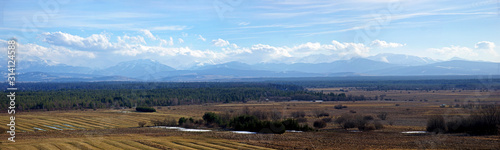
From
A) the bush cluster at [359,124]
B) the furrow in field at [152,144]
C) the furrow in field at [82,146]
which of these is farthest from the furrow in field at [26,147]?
the bush cluster at [359,124]

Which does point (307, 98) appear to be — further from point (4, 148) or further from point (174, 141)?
point (4, 148)

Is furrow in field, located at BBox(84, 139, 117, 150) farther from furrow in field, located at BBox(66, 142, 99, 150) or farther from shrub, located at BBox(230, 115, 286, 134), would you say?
shrub, located at BBox(230, 115, 286, 134)

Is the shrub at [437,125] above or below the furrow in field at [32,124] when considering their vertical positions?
above

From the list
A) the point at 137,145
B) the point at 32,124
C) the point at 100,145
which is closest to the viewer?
the point at 100,145

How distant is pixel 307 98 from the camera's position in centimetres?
15025

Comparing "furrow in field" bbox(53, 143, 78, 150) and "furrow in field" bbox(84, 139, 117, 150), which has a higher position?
"furrow in field" bbox(53, 143, 78, 150)

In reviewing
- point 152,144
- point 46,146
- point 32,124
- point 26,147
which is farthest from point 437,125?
point 32,124

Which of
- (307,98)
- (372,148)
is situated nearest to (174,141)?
(372,148)

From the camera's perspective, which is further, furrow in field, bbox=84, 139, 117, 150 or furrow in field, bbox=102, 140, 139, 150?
furrow in field, bbox=84, 139, 117, 150

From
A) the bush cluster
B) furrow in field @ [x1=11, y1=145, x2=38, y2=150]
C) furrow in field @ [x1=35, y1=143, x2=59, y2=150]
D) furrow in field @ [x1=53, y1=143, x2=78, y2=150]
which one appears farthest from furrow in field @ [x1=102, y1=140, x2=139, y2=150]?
the bush cluster

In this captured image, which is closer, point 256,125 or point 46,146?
point 46,146

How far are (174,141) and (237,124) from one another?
15116 mm

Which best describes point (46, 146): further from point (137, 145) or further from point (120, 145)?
point (137, 145)

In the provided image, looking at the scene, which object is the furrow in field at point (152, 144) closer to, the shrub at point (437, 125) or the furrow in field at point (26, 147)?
the furrow in field at point (26, 147)
